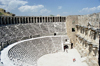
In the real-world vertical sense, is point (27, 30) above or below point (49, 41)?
above

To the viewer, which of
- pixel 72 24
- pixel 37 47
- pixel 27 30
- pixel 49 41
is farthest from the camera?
pixel 27 30

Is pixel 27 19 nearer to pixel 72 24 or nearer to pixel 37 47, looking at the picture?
pixel 37 47

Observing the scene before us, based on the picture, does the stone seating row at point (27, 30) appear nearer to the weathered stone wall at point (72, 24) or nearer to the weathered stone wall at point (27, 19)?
the weathered stone wall at point (27, 19)

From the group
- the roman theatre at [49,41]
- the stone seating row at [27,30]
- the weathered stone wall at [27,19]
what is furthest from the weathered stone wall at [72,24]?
the weathered stone wall at [27,19]

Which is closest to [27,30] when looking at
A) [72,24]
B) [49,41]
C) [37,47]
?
[49,41]

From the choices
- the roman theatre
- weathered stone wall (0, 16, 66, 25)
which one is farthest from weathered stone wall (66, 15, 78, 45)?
Result: weathered stone wall (0, 16, 66, 25)

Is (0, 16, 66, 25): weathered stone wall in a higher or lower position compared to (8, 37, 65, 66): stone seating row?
higher

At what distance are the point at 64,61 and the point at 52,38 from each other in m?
9.73

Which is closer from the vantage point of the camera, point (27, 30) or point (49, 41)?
point (49, 41)

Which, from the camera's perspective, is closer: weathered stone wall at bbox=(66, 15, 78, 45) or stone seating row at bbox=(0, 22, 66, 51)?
stone seating row at bbox=(0, 22, 66, 51)

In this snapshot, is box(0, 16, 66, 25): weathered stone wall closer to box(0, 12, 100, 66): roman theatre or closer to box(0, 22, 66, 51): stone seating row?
box(0, 12, 100, 66): roman theatre

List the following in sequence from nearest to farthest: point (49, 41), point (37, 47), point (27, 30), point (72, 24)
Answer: point (37, 47) < point (49, 41) < point (72, 24) < point (27, 30)

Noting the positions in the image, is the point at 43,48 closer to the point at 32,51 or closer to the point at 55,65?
the point at 32,51

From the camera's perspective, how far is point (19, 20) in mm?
32469
